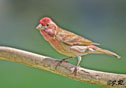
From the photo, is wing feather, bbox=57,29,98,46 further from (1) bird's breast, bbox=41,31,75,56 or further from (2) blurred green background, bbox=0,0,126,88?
(2) blurred green background, bbox=0,0,126,88

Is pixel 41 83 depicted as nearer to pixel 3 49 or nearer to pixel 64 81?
pixel 64 81

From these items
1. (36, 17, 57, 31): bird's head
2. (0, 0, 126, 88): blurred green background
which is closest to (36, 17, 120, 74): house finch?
(36, 17, 57, 31): bird's head

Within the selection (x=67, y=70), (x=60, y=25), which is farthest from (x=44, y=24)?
(x=60, y=25)

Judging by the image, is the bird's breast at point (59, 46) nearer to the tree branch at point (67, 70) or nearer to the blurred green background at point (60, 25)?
the tree branch at point (67, 70)

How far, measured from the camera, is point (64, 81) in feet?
6.57

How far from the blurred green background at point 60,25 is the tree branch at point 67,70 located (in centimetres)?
52

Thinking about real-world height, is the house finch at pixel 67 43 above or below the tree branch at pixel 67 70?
above

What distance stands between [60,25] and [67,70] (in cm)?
86

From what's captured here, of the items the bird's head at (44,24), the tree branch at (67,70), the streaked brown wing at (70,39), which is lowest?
the tree branch at (67,70)

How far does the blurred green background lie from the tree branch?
520mm

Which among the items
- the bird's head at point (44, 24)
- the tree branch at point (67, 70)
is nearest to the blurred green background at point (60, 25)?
the tree branch at point (67, 70)

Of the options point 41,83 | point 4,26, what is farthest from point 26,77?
point 4,26

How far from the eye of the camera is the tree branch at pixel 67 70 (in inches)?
46.2

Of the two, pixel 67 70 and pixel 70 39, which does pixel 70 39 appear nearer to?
pixel 70 39
